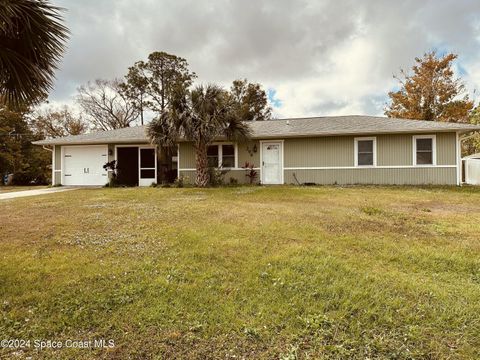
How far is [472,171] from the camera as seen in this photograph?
1680cm

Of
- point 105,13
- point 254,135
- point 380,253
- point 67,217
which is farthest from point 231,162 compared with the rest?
point 380,253

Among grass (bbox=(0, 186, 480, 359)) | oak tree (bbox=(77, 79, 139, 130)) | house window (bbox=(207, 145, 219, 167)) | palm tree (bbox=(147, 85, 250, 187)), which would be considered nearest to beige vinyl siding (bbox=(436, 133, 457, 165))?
grass (bbox=(0, 186, 480, 359))

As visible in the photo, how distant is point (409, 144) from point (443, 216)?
24.4 ft

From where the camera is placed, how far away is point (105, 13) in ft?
35.4

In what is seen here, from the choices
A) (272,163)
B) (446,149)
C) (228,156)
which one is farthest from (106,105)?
(446,149)

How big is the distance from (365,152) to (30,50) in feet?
41.0

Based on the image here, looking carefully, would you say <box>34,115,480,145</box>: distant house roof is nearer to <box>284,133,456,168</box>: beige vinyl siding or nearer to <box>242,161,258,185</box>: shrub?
<box>284,133,456,168</box>: beige vinyl siding

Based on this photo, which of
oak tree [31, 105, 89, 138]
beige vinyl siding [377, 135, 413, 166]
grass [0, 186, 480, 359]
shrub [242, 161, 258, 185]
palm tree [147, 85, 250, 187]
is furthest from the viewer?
oak tree [31, 105, 89, 138]

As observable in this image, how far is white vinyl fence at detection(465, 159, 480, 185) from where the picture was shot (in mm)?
16141

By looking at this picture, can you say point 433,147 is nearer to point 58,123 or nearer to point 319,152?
point 319,152

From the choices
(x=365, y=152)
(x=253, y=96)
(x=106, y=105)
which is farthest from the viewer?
(x=253, y=96)

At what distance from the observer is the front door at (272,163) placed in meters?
14.0

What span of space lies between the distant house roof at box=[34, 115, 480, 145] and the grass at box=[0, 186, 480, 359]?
763 centimetres

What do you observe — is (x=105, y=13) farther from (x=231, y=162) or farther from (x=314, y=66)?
(x=314, y=66)
